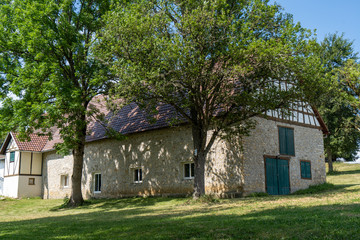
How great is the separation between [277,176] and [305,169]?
308cm

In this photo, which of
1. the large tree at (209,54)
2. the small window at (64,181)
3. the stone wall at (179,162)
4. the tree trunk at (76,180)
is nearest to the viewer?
the large tree at (209,54)

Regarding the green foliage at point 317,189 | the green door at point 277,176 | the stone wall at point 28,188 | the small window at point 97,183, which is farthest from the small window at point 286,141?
the stone wall at point 28,188

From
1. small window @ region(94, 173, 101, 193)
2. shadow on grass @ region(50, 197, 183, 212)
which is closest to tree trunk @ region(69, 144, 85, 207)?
shadow on grass @ region(50, 197, 183, 212)

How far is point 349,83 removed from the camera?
30.9m

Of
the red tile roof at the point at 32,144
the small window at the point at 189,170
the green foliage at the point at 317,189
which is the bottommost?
the green foliage at the point at 317,189

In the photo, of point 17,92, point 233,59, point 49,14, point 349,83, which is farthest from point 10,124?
point 349,83

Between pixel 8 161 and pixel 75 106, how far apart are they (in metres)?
18.5

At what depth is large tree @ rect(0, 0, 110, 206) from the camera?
17234 millimetres

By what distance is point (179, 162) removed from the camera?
20297mm

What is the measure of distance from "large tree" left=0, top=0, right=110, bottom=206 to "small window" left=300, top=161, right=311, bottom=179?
12.5 metres

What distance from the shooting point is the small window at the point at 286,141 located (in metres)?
20.9

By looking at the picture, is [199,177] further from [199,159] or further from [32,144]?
[32,144]

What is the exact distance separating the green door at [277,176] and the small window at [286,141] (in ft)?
2.11

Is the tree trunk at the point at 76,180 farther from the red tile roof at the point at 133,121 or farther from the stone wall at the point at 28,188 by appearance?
the stone wall at the point at 28,188
